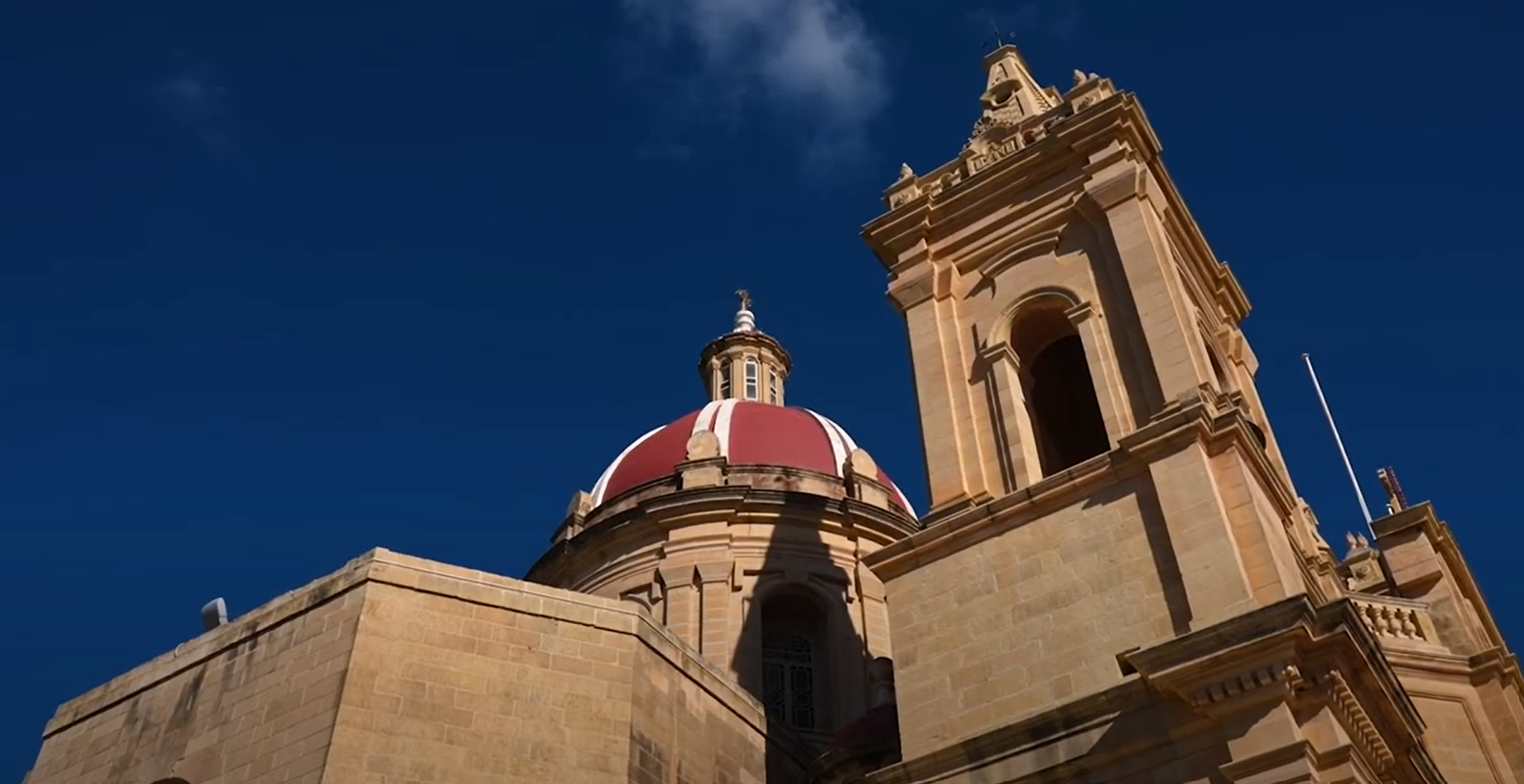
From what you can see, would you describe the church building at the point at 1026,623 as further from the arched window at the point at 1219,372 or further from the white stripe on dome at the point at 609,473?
the white stripe on dome at the point at 609,473

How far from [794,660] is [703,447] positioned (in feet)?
14.3

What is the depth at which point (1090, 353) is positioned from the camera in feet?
45.3

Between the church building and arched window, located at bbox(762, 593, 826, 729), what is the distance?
4982mm

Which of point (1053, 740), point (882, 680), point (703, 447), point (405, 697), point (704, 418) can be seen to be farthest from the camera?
point (704, 418)

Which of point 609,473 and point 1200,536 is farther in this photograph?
point 609,473

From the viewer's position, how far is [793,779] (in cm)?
1566

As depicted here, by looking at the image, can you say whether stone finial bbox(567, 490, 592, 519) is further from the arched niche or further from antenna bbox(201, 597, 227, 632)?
antenna bbox(201, 597, 227, 632)

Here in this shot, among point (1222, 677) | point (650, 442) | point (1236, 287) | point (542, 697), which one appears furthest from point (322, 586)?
point (650, 442)

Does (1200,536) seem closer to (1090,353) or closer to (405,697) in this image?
(1090,353)

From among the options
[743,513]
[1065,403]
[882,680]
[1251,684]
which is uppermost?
[743,513]

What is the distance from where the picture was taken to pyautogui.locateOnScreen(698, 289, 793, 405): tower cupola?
29984 millimetres

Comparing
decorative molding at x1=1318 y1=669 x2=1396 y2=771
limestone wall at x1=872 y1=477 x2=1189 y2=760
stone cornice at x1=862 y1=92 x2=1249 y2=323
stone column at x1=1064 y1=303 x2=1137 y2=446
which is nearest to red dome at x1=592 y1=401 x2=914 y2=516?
stone cornice at x1=862 y1=92 x2=1249 y2=323

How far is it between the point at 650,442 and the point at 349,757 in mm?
15118

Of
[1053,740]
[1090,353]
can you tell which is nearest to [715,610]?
[1090,353]
